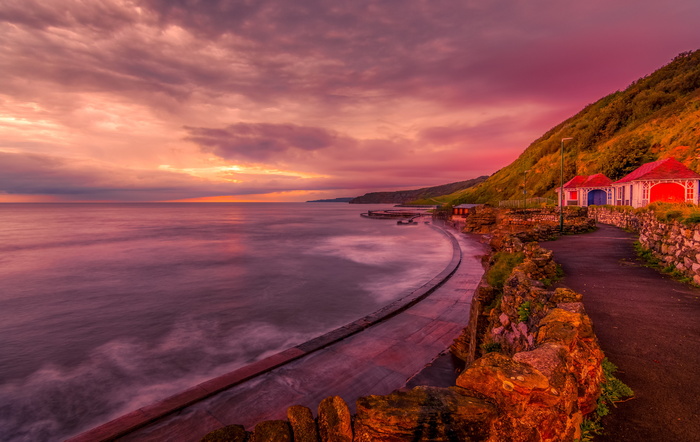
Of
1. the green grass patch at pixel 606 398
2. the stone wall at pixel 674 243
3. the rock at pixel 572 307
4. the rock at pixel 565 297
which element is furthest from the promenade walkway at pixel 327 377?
the stone wall at pixel 674 243

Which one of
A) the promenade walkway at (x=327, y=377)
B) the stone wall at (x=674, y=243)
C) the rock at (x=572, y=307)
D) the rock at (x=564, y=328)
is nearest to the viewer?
the rock at (x=564, y=328)

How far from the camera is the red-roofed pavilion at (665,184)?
104 ft

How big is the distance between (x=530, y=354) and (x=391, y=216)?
93.4 metres

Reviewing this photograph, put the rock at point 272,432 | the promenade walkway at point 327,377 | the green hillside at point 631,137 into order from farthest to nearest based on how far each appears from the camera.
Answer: the green hillside at point 631,137 < the promenade walkway at point 327,377 < the rock at point 272,432

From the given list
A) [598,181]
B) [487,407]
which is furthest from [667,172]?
[487,407]

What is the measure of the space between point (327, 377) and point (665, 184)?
41.9m

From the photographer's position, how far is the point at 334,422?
11.9 feet

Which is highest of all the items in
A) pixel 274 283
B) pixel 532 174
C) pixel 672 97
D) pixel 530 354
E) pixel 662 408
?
pixel 672 97

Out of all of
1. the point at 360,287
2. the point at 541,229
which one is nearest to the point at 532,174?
the point at 541,229

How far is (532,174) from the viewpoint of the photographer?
83.2 metres

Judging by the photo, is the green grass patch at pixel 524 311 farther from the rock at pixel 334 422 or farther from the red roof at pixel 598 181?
the red roof at pixel 598 181

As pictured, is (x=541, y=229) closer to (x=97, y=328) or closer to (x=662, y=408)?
Result: (x=662, y=408)

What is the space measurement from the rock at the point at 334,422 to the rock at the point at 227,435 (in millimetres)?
1079

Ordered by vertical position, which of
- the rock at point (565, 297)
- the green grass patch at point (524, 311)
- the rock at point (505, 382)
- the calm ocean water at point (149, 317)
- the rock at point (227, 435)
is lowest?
the calm ocean water at point (149, 317)
